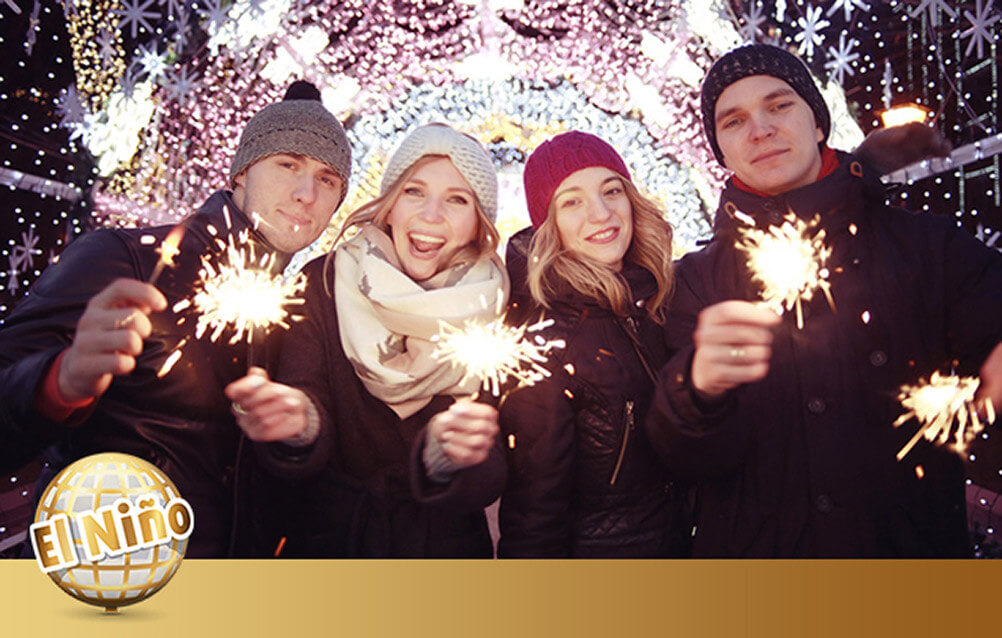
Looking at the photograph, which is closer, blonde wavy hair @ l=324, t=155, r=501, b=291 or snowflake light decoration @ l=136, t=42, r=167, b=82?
blonde wavy hair @ l=324, t=155, r=501, b=291

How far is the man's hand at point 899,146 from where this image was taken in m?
1.94

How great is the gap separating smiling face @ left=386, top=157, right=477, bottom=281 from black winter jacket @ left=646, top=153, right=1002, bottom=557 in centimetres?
65

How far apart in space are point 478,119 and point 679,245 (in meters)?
1.20

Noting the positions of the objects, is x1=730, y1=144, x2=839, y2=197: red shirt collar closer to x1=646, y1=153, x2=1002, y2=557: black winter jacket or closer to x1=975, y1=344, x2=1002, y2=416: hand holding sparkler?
x1=646, y1=153, x2=1002, y2=557: black winter jacket

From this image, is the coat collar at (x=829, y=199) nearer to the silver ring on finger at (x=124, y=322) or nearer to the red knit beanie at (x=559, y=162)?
the red knit beanie at (x=559, y=162)

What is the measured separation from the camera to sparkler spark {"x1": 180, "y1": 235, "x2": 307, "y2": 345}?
161 cm

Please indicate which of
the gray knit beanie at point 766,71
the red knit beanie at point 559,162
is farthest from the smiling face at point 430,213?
the gray knit beanie at point 766,71

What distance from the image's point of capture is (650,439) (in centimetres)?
146

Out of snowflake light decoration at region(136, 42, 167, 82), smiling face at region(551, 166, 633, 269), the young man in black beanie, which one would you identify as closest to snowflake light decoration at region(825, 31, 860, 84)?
the young man in black beanie

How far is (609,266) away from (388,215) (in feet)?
2.04

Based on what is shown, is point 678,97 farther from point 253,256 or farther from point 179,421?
point 179,421

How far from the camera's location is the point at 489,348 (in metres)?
1.65

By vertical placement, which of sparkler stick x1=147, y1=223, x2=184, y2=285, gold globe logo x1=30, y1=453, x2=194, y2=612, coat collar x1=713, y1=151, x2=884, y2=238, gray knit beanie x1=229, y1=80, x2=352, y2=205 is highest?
gray knit beanie x1=229, y1=80, x2=352, y2=205

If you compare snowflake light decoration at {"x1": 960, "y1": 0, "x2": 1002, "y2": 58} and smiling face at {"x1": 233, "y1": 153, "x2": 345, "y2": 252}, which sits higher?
snowflake light decoration at {"x1": 960, "y1": 0, "x2": 1002, "y2": 58}
